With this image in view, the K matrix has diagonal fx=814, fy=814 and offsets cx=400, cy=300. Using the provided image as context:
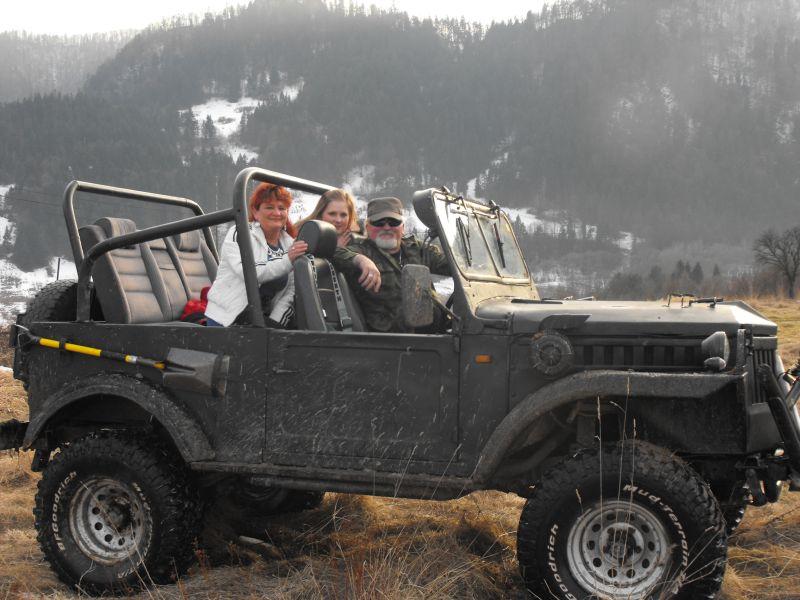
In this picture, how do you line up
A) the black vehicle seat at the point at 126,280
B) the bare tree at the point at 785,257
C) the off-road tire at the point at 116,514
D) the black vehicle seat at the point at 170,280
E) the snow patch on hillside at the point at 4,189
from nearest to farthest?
the off-road tire at the point at 116,514 → the black vehicle seat at the point at 126,280 → the black vehicle seat at the point at 170,280 → the bare tree at the point at 785,257 → the snow patch on hillside at the point at 4,189

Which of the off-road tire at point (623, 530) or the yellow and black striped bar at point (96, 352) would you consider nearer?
the off-road tire at point (623, 530)

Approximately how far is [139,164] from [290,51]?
8320cm

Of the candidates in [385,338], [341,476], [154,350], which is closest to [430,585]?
[341,476]

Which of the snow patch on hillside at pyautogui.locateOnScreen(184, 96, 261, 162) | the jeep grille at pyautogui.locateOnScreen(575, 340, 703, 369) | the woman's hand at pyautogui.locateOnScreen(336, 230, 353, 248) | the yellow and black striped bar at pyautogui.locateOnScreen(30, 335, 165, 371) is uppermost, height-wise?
the snow patch on hillside at pyautogui.locateOnScreen(184, 96, 261, 162)

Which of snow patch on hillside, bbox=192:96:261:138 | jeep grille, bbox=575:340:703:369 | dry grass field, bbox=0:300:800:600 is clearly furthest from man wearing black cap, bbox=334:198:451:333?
snow patch on hillside, bbox=192:96:261:138

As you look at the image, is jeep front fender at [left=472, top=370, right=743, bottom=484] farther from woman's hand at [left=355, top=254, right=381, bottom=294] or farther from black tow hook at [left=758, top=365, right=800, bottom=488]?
woman's hand at [left=355, top=254, right=381, bottom=294]

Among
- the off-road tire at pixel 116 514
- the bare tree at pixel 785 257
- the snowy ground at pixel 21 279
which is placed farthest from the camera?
the snowy ground at pixel 21 279

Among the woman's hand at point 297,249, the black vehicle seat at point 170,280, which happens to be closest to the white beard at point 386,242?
the woman's hand at point 297,249

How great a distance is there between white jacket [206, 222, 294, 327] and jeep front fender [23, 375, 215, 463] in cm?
52

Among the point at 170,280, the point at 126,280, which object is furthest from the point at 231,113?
the point at 126,280

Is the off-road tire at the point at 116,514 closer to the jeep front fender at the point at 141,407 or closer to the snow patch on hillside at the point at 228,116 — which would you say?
the jeep front fender at the point at 141,407

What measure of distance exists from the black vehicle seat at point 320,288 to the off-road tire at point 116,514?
1.08 metres

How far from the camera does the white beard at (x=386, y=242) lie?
15.6ft

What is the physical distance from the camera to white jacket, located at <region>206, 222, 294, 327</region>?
430 cm
